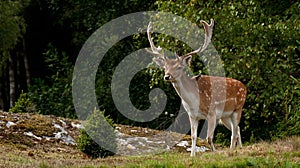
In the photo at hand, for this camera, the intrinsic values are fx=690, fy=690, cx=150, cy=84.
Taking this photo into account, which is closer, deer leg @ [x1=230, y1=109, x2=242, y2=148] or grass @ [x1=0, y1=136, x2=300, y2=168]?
grass @ [x1=0, y1=136, x2=300, y2=168]

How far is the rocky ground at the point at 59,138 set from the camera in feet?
49.9

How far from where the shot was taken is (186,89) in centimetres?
1341

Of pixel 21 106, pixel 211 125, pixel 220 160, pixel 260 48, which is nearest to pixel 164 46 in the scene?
pixel 260 48

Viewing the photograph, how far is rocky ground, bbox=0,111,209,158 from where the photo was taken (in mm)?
15211

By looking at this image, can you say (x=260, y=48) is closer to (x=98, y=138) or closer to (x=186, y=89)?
(x=186, y=89)

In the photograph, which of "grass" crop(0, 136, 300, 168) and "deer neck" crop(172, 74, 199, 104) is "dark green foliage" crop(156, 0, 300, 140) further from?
"grass" crop(0, 136, 300, 168)

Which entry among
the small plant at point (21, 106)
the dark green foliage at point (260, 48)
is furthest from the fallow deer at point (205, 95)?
the small plant at point (21, 106)

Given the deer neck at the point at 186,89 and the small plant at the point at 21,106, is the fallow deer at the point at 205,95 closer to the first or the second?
the deer neck at the point at 186,89

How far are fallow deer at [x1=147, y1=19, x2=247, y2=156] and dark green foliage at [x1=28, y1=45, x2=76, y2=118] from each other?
13306mm

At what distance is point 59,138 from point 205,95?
414 cm

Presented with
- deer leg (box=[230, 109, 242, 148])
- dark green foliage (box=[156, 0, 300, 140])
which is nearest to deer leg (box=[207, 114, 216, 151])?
deer leg (box=[230, 109, 242, 148])

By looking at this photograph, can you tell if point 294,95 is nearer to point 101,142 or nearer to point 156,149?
point 156,149

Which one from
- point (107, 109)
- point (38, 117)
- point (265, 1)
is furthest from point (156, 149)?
point (107, 109)

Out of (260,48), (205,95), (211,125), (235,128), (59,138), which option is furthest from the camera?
(260,48)
